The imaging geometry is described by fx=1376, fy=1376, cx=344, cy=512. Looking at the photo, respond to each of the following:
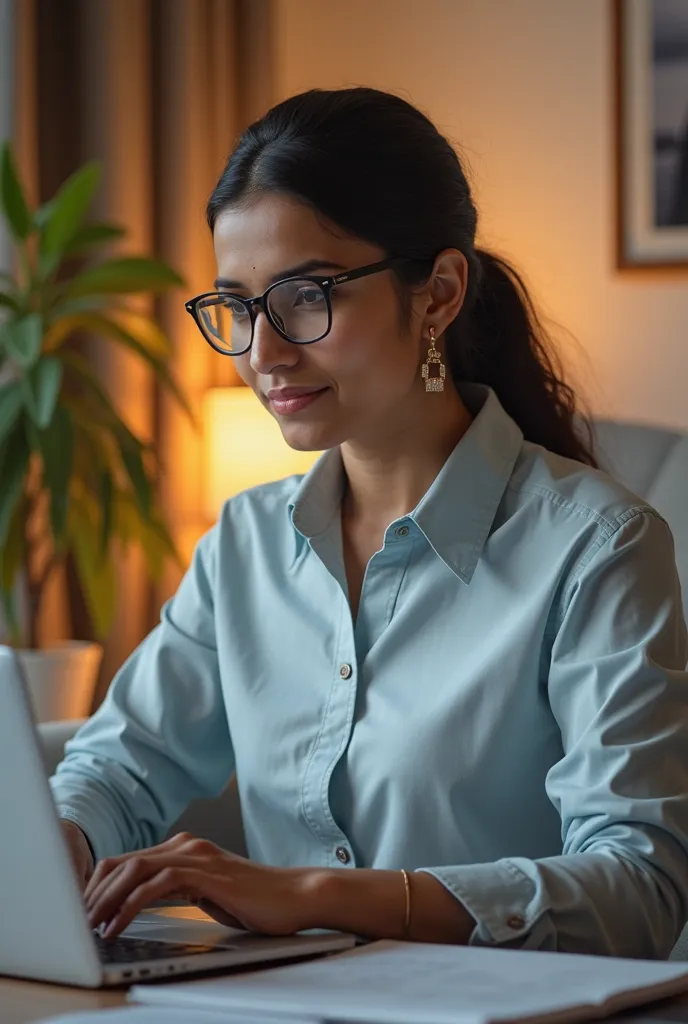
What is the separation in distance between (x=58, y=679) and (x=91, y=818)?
1.33 metres

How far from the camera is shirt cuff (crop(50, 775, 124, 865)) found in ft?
4.07

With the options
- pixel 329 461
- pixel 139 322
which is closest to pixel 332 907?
pixel 329 461

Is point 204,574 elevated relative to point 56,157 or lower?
lower

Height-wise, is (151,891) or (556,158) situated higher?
(556,158)

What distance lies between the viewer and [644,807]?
1.03 metres

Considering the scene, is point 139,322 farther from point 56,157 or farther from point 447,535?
point 447,535

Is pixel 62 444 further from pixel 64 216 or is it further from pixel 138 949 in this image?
pixel 138 949

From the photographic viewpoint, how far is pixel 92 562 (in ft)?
8.59

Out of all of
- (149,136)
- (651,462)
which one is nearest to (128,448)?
(149,136)

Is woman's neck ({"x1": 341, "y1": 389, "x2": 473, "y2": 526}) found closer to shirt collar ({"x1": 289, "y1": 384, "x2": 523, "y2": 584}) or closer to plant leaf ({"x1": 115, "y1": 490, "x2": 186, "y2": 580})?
shirt collar ({"x1": 289, "y1": 384, "x2": 523, "y2": 584})

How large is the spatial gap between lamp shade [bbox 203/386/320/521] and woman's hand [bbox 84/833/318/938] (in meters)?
1.96

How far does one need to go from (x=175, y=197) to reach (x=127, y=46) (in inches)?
13.7

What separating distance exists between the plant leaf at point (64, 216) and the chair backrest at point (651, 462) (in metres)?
1.18

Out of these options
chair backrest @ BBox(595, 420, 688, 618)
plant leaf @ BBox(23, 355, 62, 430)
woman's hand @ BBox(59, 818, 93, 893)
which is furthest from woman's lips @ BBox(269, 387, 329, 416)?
plant leaf @ BBox(23, 355, 62, 430)
